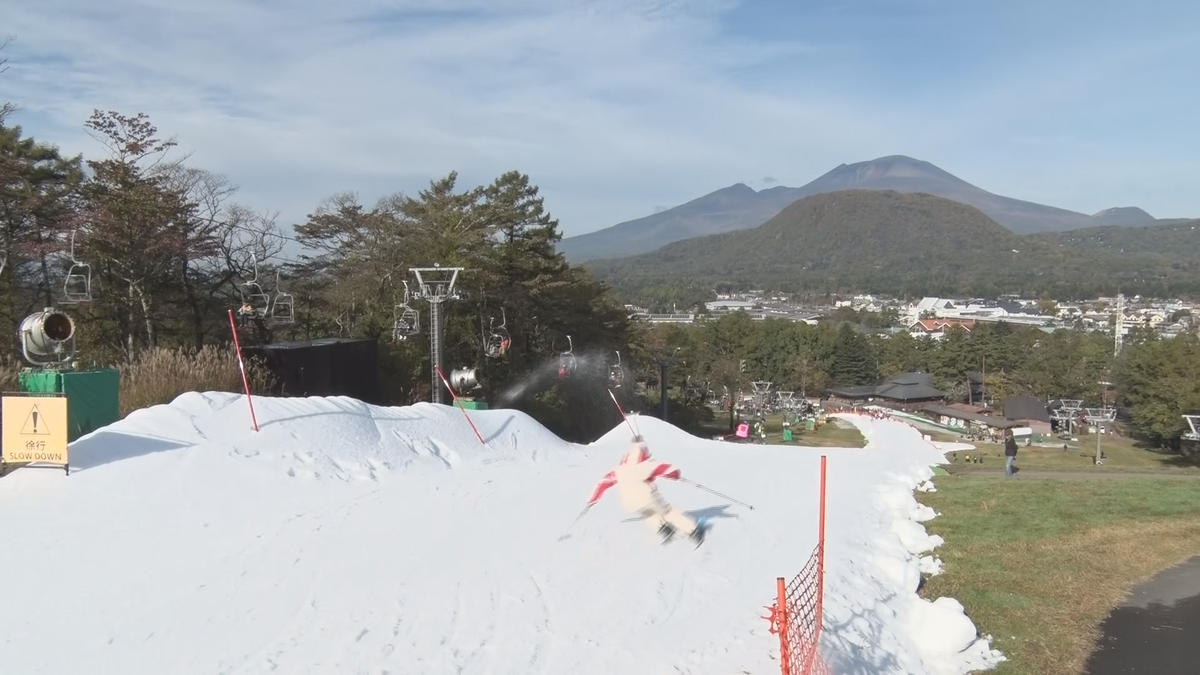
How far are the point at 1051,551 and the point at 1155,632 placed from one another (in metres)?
2.68

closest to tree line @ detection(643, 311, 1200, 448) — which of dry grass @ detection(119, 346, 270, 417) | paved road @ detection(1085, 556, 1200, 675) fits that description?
dry grass @ detection(119, 346, 270, 417)

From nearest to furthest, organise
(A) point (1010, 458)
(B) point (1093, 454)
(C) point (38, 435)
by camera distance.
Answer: (C) point (38, 435), (A) point (1010, 458), (B) point (1093, 454)

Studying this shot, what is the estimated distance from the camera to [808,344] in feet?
337

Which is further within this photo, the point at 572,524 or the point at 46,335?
the point at 46,335

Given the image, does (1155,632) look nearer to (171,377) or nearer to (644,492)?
(644,492)

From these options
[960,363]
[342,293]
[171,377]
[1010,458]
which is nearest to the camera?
[171,377]

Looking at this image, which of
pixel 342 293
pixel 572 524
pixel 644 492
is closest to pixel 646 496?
pixel 644 492

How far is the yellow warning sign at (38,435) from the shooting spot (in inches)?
368

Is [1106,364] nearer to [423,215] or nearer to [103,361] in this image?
[423,215]

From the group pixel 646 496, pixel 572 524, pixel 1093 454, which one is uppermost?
pixel 646 496

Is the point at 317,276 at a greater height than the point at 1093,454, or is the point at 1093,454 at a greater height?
the point at 317,276

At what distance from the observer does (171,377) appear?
1418 cm

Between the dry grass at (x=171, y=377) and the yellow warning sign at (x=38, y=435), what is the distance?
3577mm

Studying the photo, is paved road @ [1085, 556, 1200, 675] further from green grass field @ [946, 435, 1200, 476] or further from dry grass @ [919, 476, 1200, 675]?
green grass field @ [946, 435, 1200, 476]
